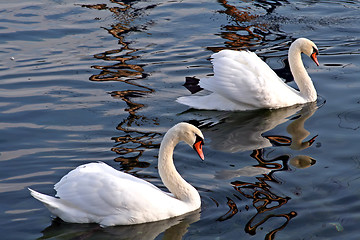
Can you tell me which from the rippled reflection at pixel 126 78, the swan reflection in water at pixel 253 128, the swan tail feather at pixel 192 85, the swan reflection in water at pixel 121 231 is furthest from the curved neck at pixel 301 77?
the swan reflection in water at pixel 121 231

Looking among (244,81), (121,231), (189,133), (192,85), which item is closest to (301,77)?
(244,81)

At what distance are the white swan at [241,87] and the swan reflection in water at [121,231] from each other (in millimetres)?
3318

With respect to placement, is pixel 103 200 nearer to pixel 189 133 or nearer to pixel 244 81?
pixel 189 133

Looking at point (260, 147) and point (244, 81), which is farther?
point (244, 81)

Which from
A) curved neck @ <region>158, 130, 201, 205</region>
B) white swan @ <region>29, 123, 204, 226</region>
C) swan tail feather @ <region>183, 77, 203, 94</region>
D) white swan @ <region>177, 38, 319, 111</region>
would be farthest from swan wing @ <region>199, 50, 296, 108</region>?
white swan @ <region>29, 123, 204, 226</region>

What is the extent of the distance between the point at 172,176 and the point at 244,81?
307cm

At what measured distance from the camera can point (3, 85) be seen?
11.2 metres

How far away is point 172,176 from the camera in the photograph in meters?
7.09

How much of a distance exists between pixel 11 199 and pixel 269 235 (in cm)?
264

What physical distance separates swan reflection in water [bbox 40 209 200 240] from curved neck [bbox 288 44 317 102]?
422 cm

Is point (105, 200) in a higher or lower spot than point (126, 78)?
higher

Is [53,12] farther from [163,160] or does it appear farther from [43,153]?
[163,160]

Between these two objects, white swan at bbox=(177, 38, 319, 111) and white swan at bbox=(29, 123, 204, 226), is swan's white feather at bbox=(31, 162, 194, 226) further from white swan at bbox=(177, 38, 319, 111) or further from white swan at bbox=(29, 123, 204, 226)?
white swan at bbox=(177, 38, 319, 111)

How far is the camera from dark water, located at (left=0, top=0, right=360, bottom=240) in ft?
22.7
